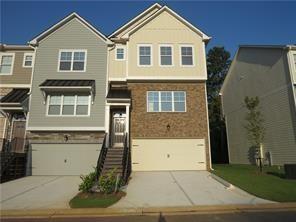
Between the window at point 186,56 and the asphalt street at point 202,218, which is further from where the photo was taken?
the window at point 186,56

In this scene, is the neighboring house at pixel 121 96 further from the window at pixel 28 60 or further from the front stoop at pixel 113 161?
the window at pixel 28 60

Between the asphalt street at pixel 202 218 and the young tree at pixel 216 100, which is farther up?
the young tree at pixel 216 100

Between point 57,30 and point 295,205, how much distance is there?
17339 millimetres

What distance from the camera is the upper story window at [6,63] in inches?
733

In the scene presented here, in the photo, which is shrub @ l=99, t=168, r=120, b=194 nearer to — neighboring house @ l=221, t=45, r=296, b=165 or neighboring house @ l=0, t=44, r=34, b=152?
neighboring house @ l=0, t=44, r=34, b=152

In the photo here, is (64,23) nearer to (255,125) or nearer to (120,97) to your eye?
(120,97)

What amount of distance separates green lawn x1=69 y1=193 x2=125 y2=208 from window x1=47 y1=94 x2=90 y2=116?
287 inches

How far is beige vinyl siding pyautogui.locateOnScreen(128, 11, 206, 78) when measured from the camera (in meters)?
17.5

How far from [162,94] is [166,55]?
2916 mm

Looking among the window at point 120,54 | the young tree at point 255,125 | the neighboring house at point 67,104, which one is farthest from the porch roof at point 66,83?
the young tree at point 255,125

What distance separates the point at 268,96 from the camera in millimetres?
19672

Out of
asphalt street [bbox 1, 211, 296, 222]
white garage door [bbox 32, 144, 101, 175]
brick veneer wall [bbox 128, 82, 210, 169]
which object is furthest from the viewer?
brick veneer wall [bbox 128, 82, 210, 169]

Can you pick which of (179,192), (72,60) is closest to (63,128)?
(72,60)

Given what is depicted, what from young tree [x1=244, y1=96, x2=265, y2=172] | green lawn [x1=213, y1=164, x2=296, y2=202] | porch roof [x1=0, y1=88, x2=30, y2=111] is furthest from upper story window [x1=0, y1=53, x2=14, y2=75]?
young tree [x1=244, y1=96, x2=265, y2=172]
